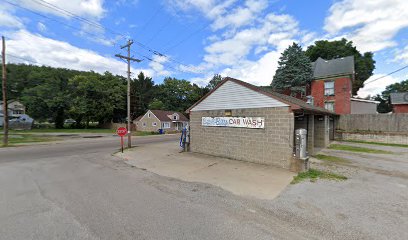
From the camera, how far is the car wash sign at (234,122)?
8.94 meters

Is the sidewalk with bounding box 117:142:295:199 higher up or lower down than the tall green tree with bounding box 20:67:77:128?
lower down

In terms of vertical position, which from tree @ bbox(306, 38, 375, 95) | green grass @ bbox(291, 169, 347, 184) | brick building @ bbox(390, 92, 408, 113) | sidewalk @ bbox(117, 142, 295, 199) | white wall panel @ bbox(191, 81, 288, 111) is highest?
tree @ bbox(306, 38, 375, 95)

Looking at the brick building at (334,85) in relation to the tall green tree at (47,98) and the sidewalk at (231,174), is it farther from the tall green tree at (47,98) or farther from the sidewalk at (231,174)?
the tall green tree at (47,98)

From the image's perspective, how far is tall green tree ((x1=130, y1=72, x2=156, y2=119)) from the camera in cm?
5122

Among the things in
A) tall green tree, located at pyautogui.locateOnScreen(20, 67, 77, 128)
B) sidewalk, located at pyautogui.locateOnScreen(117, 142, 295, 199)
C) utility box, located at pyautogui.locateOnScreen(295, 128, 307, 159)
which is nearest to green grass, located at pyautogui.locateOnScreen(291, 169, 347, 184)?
sidewalk, located at pyautogui.locateOnScreen(117, 142, 295, 199)

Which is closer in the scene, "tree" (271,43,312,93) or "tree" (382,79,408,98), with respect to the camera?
"tree" (271,43,312,93)

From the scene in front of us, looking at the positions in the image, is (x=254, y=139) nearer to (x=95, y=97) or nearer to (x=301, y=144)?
(x=301, y=144)

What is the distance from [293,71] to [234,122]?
61.4ft

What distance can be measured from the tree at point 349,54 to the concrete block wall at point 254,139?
34994mm

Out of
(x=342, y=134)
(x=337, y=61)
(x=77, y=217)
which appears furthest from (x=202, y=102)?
(x=337, y=61)

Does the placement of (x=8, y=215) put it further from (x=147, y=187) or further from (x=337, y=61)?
(x=337, y=61)

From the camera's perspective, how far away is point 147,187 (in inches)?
229

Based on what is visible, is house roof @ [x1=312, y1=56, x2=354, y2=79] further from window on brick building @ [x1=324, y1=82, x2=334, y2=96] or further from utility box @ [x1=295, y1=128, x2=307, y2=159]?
utility box @ [x1=295, y1=128, x2=307, y2=159]

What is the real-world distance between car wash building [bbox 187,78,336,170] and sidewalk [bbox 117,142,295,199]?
65 centimetres
